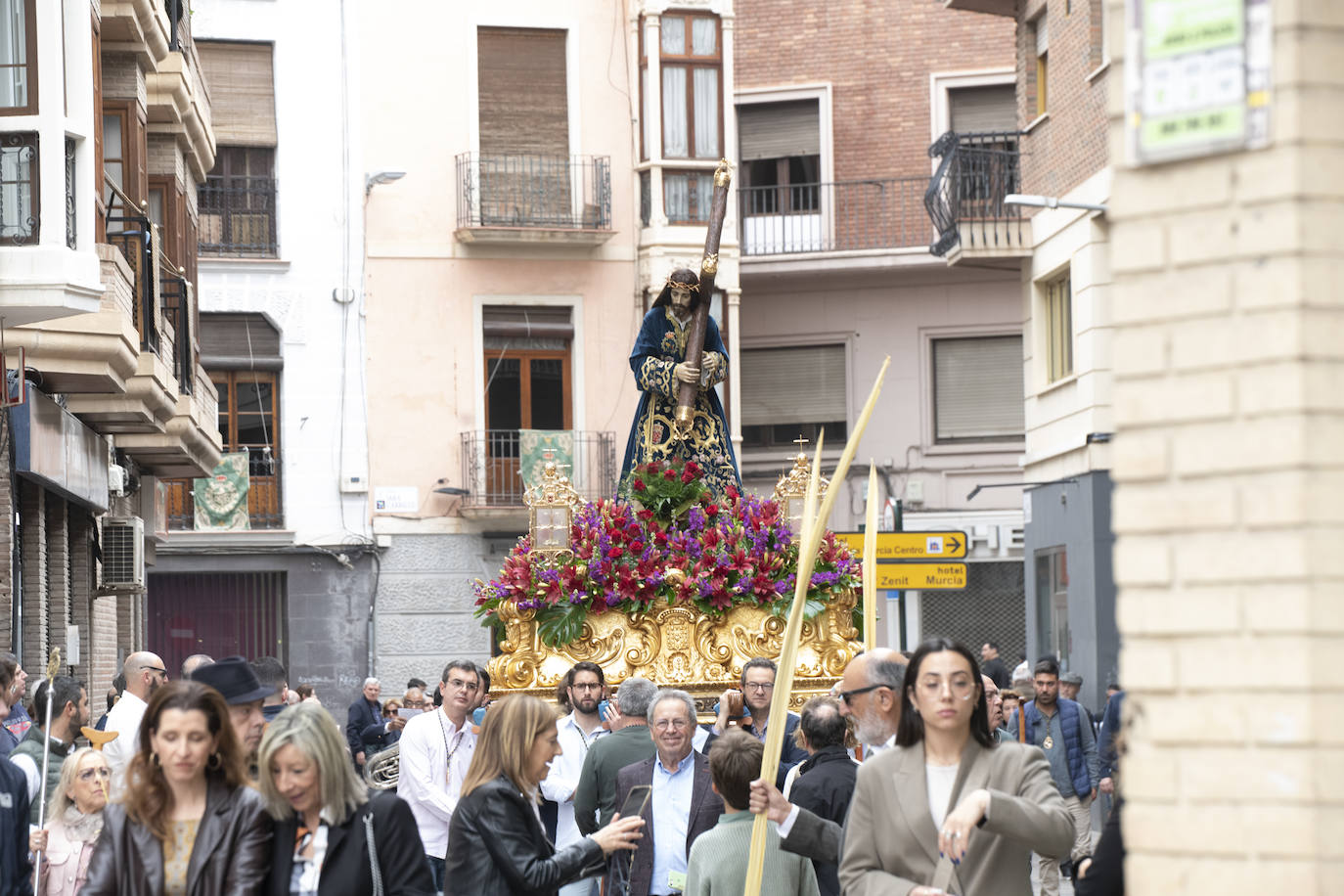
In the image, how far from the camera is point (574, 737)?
9969mm

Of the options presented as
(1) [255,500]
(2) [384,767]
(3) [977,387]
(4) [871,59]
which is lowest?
(2) [384,767]

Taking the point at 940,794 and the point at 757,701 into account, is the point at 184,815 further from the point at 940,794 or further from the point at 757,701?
the point at 757,701

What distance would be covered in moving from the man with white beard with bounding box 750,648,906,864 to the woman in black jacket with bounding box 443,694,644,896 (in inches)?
30.0

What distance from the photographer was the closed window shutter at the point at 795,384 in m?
30.4

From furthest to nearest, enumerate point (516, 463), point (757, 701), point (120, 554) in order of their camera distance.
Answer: point (516, 463) → point (120, 554) → point (757, 701)

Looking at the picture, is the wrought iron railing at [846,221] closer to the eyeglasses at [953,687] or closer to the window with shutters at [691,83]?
the window with shutters at [691,83]

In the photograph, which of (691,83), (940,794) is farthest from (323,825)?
(691,83)

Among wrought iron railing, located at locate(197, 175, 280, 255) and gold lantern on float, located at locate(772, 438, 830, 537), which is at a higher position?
wrought iron railing, located at locate(197, 175, 280, 255)

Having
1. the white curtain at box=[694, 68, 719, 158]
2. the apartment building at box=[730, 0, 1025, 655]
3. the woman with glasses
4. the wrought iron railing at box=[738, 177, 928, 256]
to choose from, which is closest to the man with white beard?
the woman with glasses

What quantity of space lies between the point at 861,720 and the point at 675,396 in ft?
20.9

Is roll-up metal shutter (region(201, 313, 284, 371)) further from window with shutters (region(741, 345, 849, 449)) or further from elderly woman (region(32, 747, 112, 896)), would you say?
elderly woman (region(32, 747, 112, 896))

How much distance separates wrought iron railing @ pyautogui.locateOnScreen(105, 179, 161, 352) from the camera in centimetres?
1606

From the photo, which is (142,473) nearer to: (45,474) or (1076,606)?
(45,474)

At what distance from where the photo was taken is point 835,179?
3039cm
